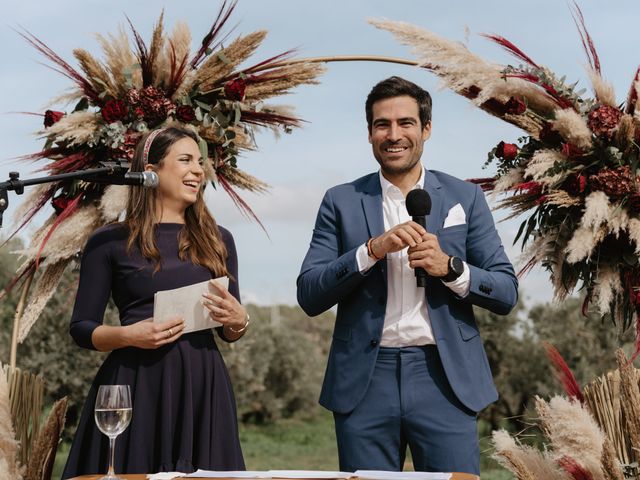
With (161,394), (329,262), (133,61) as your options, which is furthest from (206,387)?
(133,61)

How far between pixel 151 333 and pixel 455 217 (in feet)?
4.47

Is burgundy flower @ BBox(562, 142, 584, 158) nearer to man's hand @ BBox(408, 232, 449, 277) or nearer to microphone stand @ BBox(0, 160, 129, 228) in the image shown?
man's hand @ BBox(408, 232, 449, 277)

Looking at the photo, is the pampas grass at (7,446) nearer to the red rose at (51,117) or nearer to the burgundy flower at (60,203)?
the burgundy flower at (60,203)

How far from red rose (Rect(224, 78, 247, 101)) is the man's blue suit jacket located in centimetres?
124

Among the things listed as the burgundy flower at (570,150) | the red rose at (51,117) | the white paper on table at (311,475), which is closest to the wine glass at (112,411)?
the white paper on table at (311,475)

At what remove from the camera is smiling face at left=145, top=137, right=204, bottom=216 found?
420cm

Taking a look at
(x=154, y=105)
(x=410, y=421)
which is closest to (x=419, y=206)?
(x=410, y=421)

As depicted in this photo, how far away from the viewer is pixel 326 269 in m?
3.77

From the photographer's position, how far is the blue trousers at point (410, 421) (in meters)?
3.67

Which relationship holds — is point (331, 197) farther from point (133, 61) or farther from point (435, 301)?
point (133, 61)

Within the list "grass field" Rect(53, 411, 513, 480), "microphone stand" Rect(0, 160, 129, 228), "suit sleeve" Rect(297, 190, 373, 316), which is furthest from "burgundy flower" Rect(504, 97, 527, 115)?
"grass field" Rect(53, 411, 513, 480)

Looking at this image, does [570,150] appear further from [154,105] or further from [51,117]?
[51,117]

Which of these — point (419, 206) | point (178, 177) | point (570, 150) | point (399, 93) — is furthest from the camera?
point (570, 150)

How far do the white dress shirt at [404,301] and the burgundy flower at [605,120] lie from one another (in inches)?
61.4
